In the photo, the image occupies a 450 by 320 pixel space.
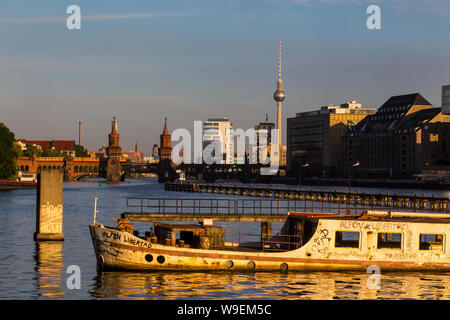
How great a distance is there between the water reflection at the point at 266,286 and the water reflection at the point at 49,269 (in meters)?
2.38

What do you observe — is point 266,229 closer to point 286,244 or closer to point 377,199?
point 286,244

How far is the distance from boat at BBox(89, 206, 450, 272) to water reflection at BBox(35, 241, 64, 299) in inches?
137

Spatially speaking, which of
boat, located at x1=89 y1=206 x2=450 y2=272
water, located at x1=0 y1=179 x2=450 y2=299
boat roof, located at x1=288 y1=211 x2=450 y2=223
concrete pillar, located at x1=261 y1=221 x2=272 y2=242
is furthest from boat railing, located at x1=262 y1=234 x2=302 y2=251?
concrete pillar, located at x1=261 y1=221 x2=272 y2=242

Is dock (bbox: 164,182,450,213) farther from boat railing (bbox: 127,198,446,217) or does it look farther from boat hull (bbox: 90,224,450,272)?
boat hull (bbox: 90,224,450,272)

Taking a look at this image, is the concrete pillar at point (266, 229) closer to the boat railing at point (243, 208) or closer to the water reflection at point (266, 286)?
the boat railing at point (243, 208)

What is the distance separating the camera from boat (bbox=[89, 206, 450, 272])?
1925 inches

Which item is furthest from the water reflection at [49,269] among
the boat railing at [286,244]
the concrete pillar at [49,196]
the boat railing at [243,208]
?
the boat railing at [286,244]

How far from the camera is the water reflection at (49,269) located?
4391 centimetres

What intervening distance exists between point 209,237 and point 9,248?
22716 mm

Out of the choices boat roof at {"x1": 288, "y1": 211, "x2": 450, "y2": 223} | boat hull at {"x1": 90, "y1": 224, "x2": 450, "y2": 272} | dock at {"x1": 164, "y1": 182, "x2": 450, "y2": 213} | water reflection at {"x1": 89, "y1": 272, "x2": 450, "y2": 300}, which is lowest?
water reflection at {"x1": 89, "y1": 272, "x2": 450, "y2": 300}

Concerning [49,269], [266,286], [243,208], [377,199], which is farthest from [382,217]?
[377,199]

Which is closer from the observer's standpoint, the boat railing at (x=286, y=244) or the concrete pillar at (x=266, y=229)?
the boat railing at (x=286, y=244)
